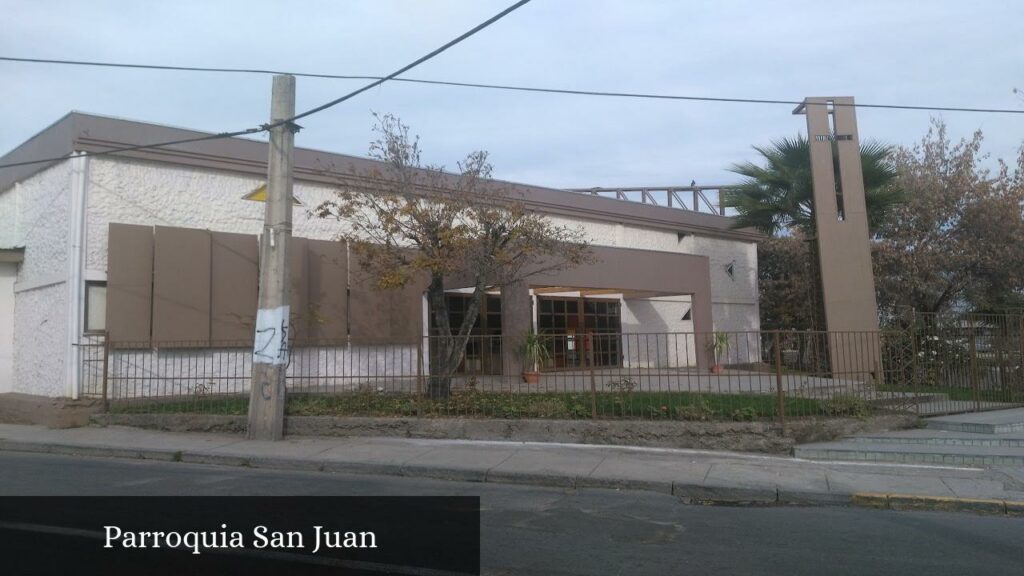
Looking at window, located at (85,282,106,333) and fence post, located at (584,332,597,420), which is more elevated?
window, located at (85,282,106,333)

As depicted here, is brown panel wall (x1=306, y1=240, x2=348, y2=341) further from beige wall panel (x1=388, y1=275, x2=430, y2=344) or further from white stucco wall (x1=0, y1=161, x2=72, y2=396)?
white stucco wall (x1=0, y1=161, x2=72, y2=396)

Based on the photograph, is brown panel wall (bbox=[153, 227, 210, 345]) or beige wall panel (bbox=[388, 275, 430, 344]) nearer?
brown panel wall (bbox=[153, 227, 210, 345])

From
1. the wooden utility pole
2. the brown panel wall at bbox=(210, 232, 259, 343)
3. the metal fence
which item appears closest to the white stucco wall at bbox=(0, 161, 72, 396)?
the metal fence

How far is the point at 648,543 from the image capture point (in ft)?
21.5

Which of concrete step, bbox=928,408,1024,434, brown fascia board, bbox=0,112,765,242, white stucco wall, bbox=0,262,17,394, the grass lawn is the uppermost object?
brown fascia board, bbox=0,112,765,242

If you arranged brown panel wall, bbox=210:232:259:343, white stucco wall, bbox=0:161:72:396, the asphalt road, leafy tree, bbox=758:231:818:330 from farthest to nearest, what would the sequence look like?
leafy tree, bbox=758:231:818:330
brown panel wall, bbox=210:232:259:343
white stucco wall, bbox=0:161:72:396
the asphalt road

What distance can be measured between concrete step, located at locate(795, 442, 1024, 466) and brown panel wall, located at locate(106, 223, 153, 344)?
11.1 meters

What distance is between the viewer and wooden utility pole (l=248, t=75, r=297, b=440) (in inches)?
464

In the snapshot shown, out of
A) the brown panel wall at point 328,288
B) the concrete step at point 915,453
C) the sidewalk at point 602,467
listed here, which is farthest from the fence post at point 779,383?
the brown panel wall at point 328,288

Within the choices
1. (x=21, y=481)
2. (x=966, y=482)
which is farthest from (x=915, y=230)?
(x=21, y=481)

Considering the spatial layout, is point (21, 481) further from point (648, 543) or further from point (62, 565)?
point (648, 543)

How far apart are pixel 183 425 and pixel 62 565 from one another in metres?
7.25

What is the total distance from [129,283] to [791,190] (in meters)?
14.8

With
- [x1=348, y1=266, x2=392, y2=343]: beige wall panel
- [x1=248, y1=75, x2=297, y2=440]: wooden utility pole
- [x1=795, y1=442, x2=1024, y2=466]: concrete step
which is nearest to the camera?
[x1=795, y1=442, x2=1024, y2=466]: concrete step
